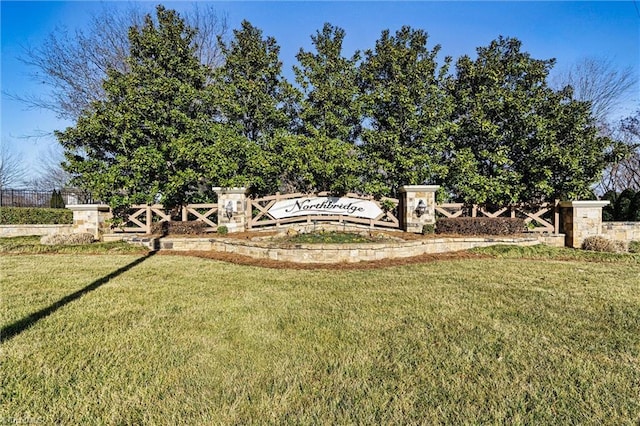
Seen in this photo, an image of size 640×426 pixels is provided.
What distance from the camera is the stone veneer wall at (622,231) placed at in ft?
34.2

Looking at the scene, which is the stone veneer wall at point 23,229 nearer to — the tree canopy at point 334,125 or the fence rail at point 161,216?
the tree canopy at point 334,125

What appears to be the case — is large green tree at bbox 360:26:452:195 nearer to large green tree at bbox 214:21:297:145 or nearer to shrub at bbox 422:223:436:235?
shrub at bbox 422:223:436:235

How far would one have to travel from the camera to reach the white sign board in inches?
461

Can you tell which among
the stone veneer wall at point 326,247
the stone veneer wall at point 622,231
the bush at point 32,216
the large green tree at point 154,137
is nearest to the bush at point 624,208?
the stone veneer wall at point 622,231

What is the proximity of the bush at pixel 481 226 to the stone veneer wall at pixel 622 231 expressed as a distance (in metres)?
3.13

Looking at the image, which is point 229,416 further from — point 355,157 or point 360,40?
point 360,40

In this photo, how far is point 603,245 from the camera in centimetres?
926

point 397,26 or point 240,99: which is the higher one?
point 397,26

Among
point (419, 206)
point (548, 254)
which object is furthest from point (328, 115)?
point (548, 254)

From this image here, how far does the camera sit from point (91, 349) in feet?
9.31

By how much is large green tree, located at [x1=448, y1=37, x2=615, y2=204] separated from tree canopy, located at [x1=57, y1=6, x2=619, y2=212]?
0.05 metres

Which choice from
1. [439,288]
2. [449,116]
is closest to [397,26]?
[449,116]

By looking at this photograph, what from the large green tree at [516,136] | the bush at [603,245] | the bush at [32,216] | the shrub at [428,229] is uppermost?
the large green tree at [516,136]

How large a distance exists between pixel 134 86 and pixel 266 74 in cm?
502
